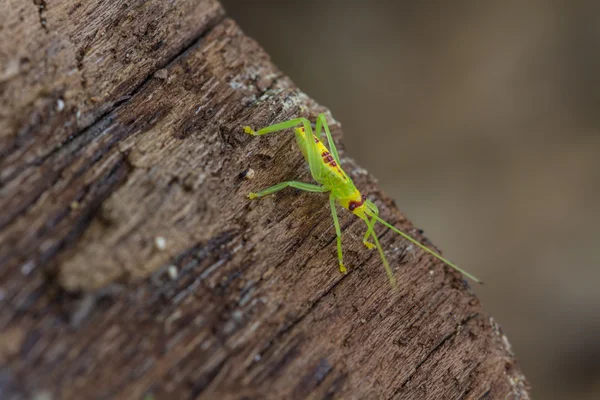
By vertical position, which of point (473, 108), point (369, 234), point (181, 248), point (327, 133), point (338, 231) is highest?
point (473, 108)

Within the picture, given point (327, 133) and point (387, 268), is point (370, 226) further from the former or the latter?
point (327, 133)

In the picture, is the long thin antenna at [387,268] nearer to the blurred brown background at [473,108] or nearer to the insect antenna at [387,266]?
the insect antenna at [387,266]

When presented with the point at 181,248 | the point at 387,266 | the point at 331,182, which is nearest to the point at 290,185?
the point at 331,182

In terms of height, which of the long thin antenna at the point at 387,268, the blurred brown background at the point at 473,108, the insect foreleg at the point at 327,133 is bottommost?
the long thin antenna at the point at 387,268

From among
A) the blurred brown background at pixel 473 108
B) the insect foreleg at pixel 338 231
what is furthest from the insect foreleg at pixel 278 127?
the blurred brown background at pixel 473 108

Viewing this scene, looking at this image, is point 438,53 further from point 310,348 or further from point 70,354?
point 70,354

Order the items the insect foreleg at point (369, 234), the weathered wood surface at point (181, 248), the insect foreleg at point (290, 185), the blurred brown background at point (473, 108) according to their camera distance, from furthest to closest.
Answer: the blurred brown background at point (473, 108), the insect foreleg at point (369, 234), the insect foreleg at point (290, 185), the weathered wood surface at point (181, 248)
